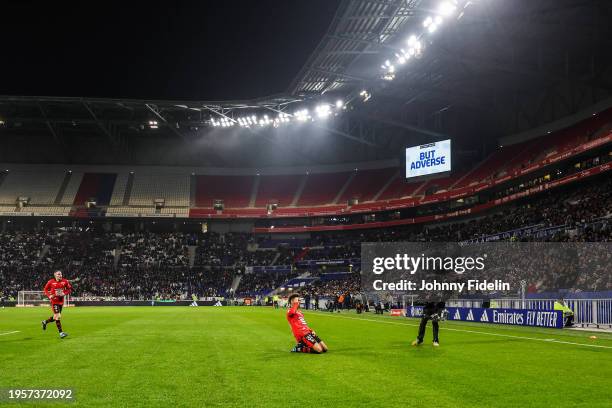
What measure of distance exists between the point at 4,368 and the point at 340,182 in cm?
7676

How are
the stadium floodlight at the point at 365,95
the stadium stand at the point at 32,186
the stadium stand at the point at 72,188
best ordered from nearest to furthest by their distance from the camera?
the stadium floodlight at the point at 365,95 → the stadium stand at the point at 32,186 → the stadium stand at the point at 72,188

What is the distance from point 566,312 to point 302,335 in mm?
16642

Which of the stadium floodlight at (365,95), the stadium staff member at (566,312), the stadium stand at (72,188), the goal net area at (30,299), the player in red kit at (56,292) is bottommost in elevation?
the goal net area at (30,299)

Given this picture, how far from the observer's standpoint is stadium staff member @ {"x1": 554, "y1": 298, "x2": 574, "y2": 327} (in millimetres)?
25391

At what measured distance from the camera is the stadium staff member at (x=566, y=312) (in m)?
25.4

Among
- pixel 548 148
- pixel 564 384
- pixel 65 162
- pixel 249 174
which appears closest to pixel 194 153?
pixel 249 174

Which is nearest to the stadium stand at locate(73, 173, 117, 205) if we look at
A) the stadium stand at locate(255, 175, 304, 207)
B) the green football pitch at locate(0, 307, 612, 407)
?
the stadium stand at locate(255, 175, 304, 207)

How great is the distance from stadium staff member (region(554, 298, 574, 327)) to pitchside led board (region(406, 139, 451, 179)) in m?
30.4

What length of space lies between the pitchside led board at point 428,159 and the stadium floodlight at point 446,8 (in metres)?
19.4

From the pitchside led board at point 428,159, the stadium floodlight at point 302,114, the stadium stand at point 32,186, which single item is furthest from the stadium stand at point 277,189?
the stadium stand at point 32,186

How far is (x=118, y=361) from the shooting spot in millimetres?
11930

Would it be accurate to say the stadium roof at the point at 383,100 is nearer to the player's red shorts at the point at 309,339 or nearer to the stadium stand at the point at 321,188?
the stadium stand at the point at 321,188

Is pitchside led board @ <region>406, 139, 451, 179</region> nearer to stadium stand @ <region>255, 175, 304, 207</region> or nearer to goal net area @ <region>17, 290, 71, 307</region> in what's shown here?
stadium stand @ <region>255, 175, 304, 207</region>

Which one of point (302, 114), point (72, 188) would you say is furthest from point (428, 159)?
point (72, 188)
